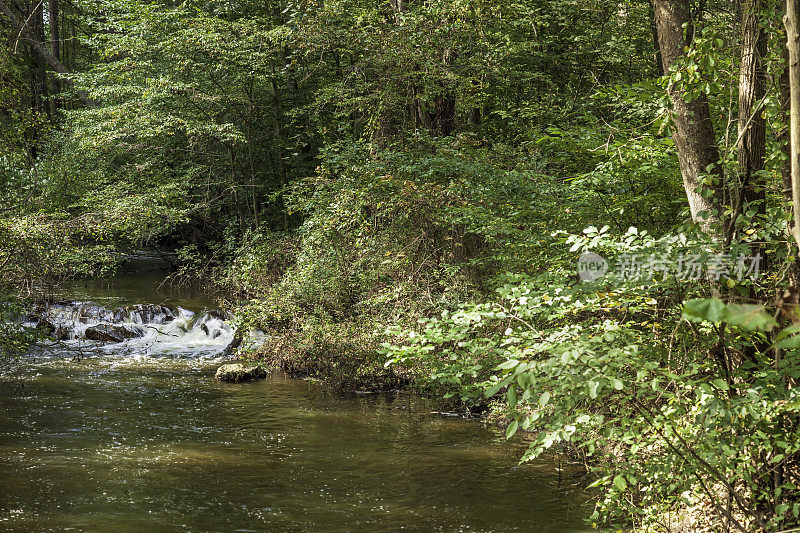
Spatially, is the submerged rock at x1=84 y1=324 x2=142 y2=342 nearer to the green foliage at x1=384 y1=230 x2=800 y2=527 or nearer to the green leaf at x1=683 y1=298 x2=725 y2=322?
the green foliage at x1=384 y1=230 x2=800 y2=527

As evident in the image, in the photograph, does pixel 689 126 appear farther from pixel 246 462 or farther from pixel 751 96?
pixel 246 462

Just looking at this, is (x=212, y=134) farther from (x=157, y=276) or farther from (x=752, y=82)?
(x=752, y=82)

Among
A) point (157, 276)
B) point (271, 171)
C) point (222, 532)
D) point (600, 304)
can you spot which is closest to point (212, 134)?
point (271, 171)

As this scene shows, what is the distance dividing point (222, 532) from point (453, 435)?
3.55 m

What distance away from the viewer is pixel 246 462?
7.41m

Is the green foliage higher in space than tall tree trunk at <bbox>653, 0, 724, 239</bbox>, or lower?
lower

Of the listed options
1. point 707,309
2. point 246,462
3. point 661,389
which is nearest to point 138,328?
point 246,462

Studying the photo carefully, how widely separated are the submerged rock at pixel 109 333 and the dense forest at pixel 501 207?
133 centimetres

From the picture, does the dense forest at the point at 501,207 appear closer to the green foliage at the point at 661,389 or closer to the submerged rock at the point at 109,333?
the green foliage at the point at 661,389

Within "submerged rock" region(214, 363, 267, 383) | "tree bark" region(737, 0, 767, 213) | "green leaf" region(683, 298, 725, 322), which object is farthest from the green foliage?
"submerged rock" region(214, 363, 267, 383)

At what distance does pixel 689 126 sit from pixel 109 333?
43.3 ft

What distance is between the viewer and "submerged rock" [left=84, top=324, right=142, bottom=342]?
14352mm

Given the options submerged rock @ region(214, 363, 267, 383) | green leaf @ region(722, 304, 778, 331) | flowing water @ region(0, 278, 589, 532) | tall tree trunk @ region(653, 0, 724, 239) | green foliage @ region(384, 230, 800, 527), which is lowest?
submerged rock @ region(214, 363, 267, 383)

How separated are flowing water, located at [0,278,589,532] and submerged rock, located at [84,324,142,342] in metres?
2.38
